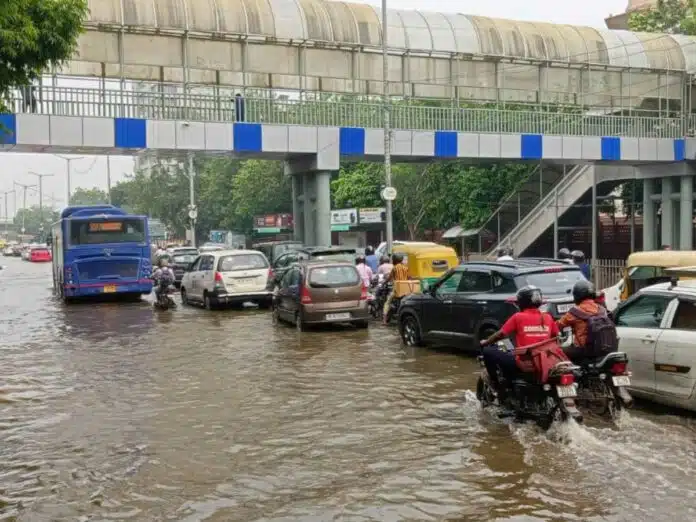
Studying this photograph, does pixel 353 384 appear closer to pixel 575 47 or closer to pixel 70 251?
pixel 70 251

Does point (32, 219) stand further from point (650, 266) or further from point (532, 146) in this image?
point (650, 266)

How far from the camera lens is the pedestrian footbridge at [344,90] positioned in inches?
969

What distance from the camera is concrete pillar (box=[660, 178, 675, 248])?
31.4 metres

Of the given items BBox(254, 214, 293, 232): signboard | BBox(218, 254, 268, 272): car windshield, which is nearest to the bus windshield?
BBox(218, 254, 268, 272): car windshield

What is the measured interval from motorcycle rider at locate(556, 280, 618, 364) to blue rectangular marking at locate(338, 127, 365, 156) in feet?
60.9

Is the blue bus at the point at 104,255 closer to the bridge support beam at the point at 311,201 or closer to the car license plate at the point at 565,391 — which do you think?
the bridge support beam at the point at 311,201

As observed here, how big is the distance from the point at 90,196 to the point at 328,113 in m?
125

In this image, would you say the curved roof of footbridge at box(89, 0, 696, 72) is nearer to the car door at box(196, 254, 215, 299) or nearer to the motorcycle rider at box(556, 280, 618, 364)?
the car door at box(196, 254, 215, 299)

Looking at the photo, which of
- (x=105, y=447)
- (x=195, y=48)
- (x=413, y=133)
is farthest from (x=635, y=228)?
(x=105, y=447)

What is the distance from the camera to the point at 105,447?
7945mm

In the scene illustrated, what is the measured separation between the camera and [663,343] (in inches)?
338

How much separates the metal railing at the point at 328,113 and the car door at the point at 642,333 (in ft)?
57.7

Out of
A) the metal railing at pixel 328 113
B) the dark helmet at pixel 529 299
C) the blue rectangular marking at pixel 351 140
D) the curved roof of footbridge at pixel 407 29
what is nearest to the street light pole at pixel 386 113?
the blue rectangular marking at pixel 351 140

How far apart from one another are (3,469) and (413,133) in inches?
854
